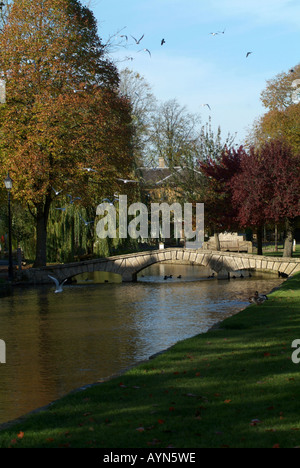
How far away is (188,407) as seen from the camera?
8.71m

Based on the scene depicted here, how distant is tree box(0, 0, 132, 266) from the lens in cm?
3475

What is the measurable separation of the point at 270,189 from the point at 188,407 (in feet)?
105

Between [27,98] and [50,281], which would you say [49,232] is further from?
[27,98]

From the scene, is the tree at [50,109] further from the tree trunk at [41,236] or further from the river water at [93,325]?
the river water at [93,325]

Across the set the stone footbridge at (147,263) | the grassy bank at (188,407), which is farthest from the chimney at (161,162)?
the grassy bank at (188,407)

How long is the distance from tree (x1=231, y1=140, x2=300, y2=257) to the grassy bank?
26014mm

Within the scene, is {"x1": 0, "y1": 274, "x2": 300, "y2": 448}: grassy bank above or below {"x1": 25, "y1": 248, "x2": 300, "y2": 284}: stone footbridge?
below

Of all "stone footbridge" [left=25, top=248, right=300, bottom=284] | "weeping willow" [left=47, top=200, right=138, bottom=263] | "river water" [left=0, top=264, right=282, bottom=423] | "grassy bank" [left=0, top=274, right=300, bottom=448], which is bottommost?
"river water" [left=0, top=264, right=282, bottom=423]

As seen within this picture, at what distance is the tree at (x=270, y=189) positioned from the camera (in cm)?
3859

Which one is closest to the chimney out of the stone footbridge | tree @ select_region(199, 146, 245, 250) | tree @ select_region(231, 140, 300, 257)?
tree @ select_region(199, 146, 245, 250)

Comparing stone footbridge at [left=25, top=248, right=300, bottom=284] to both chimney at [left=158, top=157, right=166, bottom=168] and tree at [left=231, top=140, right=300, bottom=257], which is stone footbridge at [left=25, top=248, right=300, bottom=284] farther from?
chimney at [left=158, top=157, right=166, bottom=168]

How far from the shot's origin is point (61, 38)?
3575 cm

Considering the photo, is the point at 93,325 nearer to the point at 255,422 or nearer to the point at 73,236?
the point at 255,422

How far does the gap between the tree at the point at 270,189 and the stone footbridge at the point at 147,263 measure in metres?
3.26
